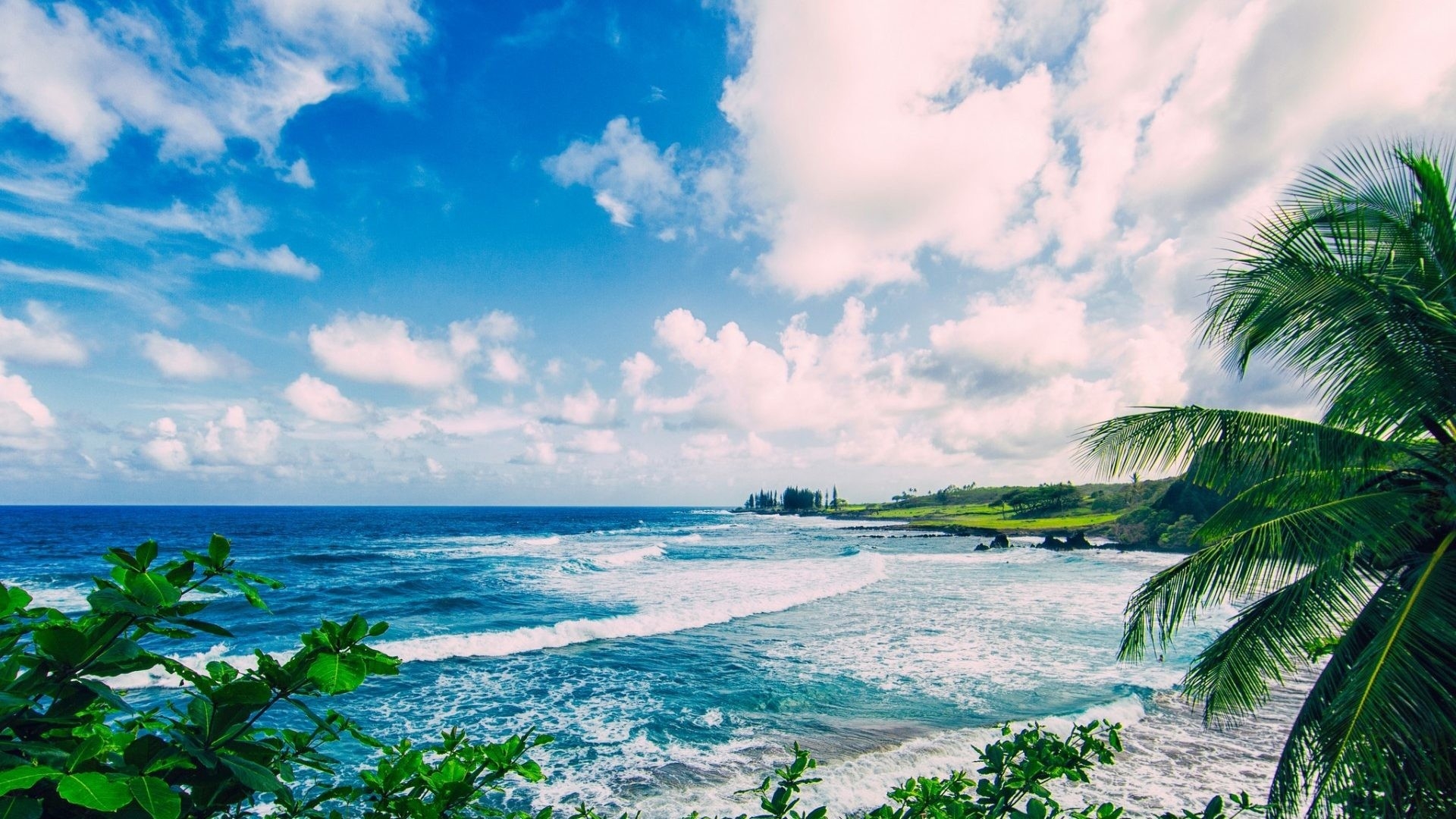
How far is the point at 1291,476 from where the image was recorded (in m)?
5.27

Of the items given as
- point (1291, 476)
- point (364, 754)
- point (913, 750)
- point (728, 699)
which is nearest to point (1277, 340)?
point (1291, 476)

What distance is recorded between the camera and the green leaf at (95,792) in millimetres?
1244

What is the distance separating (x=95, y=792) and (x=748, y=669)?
52.6 feet

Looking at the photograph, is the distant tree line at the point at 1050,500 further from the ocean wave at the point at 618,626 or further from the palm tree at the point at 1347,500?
the palm tree at the point at 1347,500

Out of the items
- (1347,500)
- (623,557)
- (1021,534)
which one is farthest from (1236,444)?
(1021,534)

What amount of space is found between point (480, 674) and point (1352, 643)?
16.8 metres

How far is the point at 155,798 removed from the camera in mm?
1353

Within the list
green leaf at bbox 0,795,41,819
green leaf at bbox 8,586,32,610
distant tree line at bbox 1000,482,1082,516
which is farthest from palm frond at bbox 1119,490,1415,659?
distant tree line at bbox 1000,482,1082,516

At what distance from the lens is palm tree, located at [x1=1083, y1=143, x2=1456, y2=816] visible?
3.91m

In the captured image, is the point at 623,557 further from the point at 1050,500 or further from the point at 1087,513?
the point at 1050,500

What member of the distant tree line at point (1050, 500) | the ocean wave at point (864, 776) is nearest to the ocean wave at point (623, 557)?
the ocean wave at point (864, 776)

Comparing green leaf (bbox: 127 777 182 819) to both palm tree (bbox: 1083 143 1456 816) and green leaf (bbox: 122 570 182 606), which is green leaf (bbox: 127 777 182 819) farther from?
palm tree (bbox: 1083 143 1456 816)

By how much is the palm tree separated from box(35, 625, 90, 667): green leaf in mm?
5932

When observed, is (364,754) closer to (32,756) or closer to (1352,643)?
(32,756)
